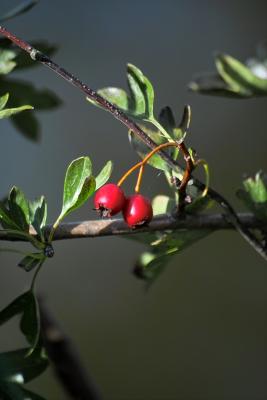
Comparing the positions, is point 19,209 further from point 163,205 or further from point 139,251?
point 139,251

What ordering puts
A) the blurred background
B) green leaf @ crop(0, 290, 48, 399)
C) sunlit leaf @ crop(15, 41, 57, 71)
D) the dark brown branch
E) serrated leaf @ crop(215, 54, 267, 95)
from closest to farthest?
serrated leaf @ crop(215, 54, 267, 95)
green leaf @ crop(0, 290, 48, 399)
sunlit leaf @ crop(15, 41, 57, 71)
the dark brown branch
the blurred background

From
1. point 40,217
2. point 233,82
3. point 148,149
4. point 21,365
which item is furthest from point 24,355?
point 233,82

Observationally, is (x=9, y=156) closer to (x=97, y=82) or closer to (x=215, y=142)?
(x=97, y=82)

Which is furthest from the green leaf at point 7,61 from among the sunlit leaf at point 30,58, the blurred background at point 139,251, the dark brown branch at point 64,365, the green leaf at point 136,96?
the blurred background at point 139,251

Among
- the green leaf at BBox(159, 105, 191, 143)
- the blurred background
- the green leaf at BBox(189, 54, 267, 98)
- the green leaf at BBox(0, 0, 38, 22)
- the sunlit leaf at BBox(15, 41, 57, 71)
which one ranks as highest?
the green leaf at BBox(0, 0, 38, 22)

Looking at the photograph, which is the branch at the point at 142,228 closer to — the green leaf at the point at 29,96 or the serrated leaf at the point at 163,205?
the serrated leaf at the point at 163,205

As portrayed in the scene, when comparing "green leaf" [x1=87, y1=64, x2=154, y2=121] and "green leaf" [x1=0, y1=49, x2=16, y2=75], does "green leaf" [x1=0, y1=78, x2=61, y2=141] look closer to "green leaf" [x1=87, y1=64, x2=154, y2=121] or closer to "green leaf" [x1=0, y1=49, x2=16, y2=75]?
"green leaf" [x1=0, y1=49, x2=16, y2=75]

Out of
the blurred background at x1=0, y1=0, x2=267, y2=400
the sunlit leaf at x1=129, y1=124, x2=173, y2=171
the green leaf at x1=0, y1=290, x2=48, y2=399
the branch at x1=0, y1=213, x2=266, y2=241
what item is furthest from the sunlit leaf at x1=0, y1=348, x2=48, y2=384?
the blurred background at x1=0, y1=0, x2=267, y2=400
